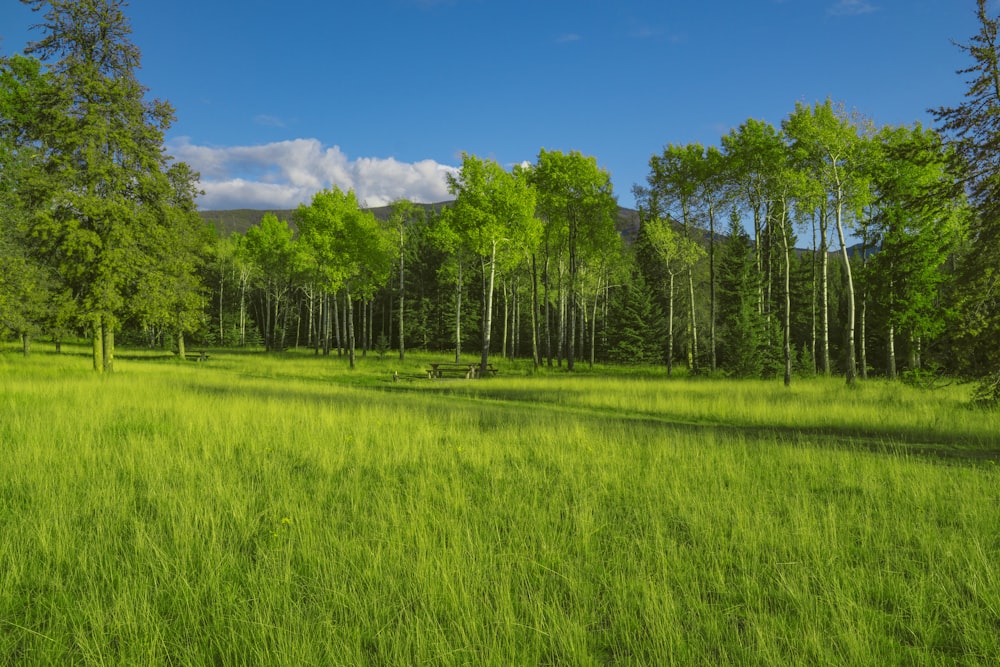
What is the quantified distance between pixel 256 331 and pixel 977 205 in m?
69.3

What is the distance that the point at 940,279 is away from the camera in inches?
993

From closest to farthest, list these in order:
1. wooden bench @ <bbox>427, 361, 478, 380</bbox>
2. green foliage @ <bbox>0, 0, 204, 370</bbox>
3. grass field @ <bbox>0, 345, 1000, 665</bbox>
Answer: grass field @ <bbox>0, 345, 1000, 665</bbox>
green foliage @ <bbox>0, 0, 204, 370</bbox>
wooden bench @ <bbox>427, 361, 478, 380</bbox>

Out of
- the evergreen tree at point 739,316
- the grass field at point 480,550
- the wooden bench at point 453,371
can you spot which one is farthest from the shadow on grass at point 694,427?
the evergreen tree at point 739,316

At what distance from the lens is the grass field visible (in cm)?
295

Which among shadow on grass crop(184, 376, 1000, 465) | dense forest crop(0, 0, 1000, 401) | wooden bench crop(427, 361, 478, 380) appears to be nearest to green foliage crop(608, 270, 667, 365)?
dense forest crop(0, 0, 1000, 401)

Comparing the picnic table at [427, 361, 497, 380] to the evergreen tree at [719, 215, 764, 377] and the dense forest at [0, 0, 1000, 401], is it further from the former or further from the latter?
the evergreen tree at [719, 215, 764, 377]

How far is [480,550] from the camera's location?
410 cm

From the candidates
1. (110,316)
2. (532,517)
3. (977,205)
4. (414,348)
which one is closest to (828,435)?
(977,205)

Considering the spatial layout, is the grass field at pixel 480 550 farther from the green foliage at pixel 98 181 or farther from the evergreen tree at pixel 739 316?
the evergreen tree at pixel 739 316

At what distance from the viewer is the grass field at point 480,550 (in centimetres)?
295

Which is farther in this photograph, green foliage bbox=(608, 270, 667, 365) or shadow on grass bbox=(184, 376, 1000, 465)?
green foliage bbox=(608, 270, 667, 365)

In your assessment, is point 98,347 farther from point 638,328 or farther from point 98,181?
point 638,328

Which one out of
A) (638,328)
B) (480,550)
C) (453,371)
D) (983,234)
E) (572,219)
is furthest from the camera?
(638,328)

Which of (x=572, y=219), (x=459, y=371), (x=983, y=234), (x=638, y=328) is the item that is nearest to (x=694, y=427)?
(x=983, y=234)
